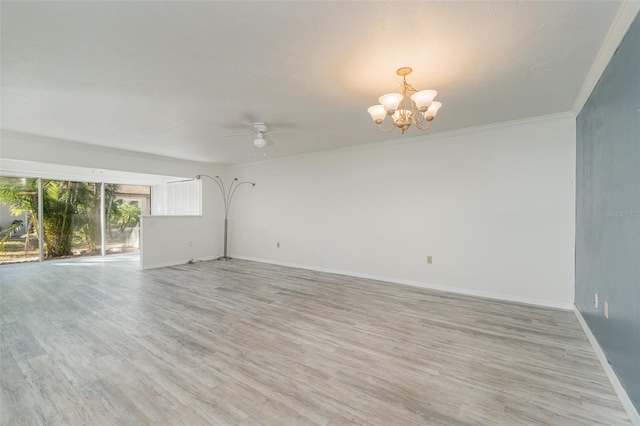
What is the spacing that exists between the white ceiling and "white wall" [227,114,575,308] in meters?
0.57

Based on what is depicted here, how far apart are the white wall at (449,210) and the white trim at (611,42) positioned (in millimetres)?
1022

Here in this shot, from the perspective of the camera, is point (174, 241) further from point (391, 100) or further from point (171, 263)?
point (391, 100)

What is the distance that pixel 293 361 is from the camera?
2.22 m

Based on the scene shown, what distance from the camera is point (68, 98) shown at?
112 inches

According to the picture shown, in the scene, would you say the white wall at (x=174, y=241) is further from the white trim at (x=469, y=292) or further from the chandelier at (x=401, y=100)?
the chandelier at (x=401, y=100)

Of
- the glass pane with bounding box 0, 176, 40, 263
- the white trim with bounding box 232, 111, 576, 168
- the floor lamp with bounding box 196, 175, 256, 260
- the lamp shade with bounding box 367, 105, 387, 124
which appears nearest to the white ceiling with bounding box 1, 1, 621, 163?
the white trim with bounding box 232, 111, 576, 168

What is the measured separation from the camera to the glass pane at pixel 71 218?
248 inches

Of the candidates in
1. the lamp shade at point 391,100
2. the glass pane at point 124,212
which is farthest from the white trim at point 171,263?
the lamp shade at point 391,100

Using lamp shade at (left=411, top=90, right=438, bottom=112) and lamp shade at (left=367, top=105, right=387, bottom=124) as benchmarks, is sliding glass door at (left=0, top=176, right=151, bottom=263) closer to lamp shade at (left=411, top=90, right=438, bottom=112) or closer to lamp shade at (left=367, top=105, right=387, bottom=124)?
lamp shade at (left=367, top=105, right=387, bottom=124)

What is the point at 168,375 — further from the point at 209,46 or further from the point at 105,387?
the point at 209,46

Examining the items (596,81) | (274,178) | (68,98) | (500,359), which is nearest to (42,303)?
(68,98)

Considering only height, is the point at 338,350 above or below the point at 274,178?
below

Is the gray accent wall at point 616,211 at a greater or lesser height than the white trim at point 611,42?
lesser

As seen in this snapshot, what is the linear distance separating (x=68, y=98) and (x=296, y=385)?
359cm
